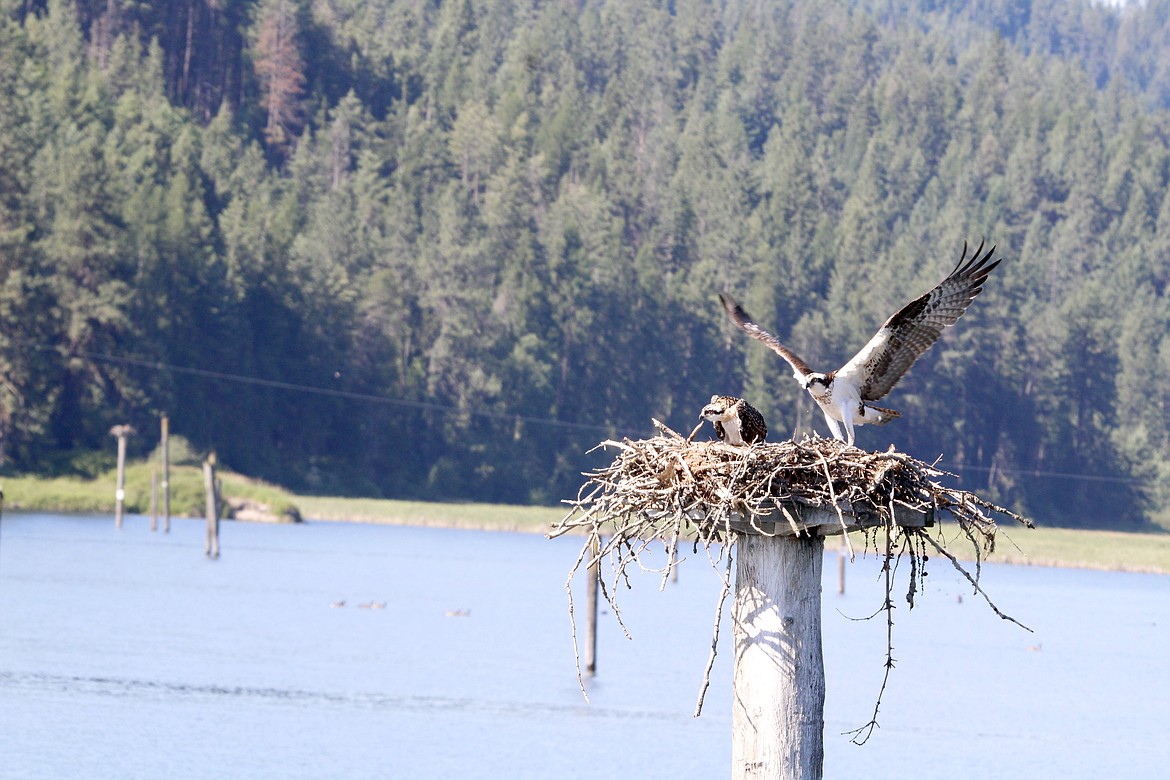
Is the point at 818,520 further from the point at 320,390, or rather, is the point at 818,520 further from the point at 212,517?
the point at 320,390

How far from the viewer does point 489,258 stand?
338ft

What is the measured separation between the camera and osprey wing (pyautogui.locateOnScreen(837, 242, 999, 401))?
10.3 metres

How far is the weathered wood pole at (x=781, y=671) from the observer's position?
8.12 meters

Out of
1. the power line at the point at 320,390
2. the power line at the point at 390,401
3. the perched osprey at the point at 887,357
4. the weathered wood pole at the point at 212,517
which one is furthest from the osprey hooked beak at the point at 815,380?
the power line at the point at 320,390

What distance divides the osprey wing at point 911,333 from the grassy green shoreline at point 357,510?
48.7 m

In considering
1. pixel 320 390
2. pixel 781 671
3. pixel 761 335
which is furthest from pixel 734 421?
pixel 320 390

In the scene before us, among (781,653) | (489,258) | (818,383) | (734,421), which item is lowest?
(781,653)

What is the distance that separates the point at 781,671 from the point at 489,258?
9556cm

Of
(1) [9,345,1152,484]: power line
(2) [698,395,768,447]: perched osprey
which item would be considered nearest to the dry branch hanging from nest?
(2) [698,395,768,447]: perched osprey

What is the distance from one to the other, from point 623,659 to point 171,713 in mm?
11089

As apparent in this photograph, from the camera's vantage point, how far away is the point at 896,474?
8.41m

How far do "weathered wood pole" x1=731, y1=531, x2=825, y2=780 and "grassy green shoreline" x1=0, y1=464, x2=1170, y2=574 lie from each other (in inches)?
2009

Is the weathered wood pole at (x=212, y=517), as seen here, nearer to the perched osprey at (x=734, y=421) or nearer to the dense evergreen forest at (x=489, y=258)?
the dense evergreen forest at (x=489, y=258)

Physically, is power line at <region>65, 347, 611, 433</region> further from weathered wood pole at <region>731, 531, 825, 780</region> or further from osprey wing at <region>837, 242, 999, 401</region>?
weathered wood pole at <region>731, 531, 825, 780</region>
